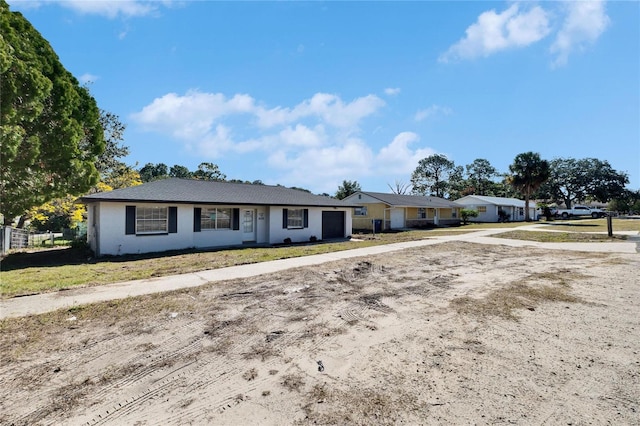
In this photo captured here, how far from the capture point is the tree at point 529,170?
4025cm

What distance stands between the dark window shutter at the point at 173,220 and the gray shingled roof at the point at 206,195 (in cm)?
64

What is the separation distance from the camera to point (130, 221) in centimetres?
1381

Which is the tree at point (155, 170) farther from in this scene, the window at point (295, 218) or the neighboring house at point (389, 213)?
the window at point (295, 218)

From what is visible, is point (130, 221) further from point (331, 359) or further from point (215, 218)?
point (331, 359)

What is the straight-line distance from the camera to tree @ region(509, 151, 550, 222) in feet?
132

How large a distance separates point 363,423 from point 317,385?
0.79m

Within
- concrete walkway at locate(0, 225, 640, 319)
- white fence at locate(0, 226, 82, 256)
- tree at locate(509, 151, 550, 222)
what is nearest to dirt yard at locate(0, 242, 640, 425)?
concrete walkway at locate(0, 225, 640, 319)

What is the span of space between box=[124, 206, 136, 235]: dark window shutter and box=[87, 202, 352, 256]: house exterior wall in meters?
0.11

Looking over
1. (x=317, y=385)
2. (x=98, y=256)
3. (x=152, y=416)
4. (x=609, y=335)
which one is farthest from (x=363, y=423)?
(x=98, y=256)

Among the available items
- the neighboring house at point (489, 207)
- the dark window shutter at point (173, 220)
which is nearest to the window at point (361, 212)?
the dark window shutter at point (173, 220)

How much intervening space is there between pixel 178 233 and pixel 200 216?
1.38m

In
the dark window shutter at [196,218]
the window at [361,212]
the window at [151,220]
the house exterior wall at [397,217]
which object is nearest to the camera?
the window at [151,220]

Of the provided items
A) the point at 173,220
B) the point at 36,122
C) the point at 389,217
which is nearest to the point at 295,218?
the point at 173,220

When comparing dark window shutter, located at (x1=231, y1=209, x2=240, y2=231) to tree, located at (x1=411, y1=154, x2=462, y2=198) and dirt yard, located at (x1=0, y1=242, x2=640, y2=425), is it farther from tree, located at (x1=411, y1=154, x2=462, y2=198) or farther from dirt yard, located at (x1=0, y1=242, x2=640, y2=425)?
tree, located at (x1=411, y1=154, x2=462, y2=198)
